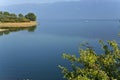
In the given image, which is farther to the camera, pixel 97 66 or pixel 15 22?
pixel 15 22

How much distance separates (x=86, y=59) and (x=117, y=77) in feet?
4.11

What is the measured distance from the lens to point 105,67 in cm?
1232

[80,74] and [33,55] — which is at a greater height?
[80,74]

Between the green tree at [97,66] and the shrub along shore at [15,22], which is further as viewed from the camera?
the shrub along shore at [15,22]

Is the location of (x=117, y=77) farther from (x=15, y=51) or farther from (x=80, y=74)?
(x=15, y=51)

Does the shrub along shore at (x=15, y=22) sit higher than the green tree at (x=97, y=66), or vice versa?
the green tree at (x=97, y=66)

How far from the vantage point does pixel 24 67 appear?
141 feet

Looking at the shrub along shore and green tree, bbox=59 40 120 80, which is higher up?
green tree, bbox=59 40 120 80

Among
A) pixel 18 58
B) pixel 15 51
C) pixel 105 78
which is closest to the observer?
pixel 105 78

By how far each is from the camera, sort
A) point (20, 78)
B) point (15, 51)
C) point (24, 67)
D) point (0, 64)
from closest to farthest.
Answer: point (20, 78) → point (24, 67) → point (0, 64) → point (15, 51)

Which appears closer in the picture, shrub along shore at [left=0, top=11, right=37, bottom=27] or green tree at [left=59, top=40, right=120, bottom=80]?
green tree at [left=59, top=40, right=120, bottom=80]

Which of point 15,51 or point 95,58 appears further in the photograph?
point 15,51

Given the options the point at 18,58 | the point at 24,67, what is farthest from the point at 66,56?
the point at 18,58

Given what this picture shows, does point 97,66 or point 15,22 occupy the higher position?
point 97,66
